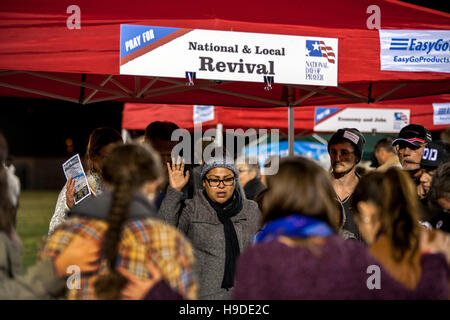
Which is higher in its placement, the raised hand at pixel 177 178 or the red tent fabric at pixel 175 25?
the red tent fabric at pixel 175 25

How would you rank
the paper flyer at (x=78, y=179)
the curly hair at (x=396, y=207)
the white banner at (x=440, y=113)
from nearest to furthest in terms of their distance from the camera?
the curly hair at (x=396, y=207), the paper flyer at (x=78, y=179), the white banner at (x=440, y=113)

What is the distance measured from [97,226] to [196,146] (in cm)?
344

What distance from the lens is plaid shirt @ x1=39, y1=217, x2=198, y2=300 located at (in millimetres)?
2193

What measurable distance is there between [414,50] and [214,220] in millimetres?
1926

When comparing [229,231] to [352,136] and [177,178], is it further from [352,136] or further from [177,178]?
[352,136]

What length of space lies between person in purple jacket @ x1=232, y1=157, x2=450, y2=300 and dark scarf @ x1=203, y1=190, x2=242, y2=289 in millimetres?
1349

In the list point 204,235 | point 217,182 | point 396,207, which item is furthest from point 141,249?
point 217,182

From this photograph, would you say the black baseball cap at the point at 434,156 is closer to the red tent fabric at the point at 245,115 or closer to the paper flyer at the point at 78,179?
the paper flyer at the point at 78,179

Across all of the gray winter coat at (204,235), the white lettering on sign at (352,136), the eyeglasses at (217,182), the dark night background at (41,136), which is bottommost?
the gray winter coat at (204,235)

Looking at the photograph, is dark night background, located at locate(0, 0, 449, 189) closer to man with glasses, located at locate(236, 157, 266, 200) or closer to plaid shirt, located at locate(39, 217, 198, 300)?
man with glasses, located at locate(236, 157, 266, 200)

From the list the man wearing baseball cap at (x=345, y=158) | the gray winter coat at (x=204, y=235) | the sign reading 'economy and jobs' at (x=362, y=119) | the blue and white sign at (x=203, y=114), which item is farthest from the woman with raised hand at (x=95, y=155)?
the sign reading 'economy and jobs' at (x=362, y=119)

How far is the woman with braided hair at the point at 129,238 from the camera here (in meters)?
2.19

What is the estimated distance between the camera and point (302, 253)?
7.26 feet
